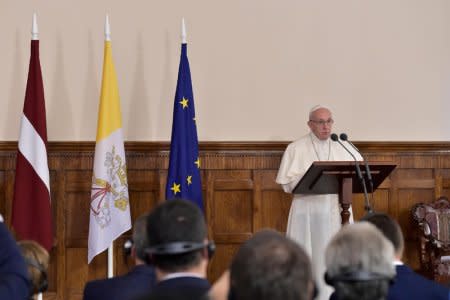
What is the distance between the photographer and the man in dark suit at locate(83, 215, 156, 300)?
309 centimetres

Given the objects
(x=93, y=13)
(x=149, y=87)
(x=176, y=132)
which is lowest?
(x=176, y=132)

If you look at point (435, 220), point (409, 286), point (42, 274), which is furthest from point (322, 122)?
point (42, 274)

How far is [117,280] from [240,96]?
4819mm

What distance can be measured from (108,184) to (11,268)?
4.36 meters

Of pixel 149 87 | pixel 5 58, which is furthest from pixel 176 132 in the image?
pixel 5 58

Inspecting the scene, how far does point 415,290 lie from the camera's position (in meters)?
3.01

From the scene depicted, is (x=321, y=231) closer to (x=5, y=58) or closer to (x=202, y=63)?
(x=202, y=63)

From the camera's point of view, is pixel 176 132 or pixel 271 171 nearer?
pixel 176 132

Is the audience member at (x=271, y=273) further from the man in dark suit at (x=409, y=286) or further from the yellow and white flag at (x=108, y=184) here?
the yellow and white flag at (x=108, y=184)

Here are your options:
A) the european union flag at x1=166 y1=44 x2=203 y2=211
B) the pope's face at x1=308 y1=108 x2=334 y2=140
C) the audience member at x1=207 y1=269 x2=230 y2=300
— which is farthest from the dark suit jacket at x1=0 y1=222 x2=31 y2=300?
the pope's face at x1=308 y1=108 x2=334 y2=140

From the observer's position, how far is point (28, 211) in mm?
6758

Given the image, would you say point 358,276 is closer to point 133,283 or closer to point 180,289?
point 180,289

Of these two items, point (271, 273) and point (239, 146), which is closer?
point (271, 273)

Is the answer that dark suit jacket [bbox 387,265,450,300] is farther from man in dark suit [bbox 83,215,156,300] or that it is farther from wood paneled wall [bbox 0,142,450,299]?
wood paneled wall [bbox 0,142,450,299]
